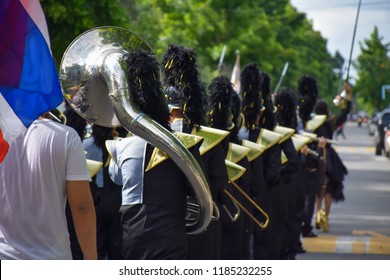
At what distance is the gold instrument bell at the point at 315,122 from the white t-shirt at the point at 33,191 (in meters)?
9.42

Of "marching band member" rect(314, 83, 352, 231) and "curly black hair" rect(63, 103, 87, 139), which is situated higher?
"curly black hair" rect(63, 103, 87, 139)

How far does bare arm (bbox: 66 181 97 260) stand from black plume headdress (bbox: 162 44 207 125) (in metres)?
2.53

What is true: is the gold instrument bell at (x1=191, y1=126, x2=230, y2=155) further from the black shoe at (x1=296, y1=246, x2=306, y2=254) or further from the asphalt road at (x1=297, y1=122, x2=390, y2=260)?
the black shoe at (x1=296, y1=246, x2=306, y2=254)

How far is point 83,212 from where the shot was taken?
543 centimetres

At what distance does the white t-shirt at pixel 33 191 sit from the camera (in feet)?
17.4

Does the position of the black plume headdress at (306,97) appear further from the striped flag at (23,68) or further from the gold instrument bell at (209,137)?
the striped flag at (23,68)

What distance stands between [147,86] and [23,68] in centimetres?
120

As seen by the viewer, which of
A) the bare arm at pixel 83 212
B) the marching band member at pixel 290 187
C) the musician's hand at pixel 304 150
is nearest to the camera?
the bare arm at pixel 83 212

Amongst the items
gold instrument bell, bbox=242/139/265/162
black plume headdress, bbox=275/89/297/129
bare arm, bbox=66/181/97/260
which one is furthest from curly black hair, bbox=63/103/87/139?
black plume headdress, bbox=275/89/297/129

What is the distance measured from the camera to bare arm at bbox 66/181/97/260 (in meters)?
5.39

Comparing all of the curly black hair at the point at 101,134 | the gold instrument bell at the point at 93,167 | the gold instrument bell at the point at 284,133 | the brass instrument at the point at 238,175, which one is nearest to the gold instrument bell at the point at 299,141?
the gold instrument bell at the point at 284,133

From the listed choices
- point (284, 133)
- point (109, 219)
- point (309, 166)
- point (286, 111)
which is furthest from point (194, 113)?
point (309, 166)
